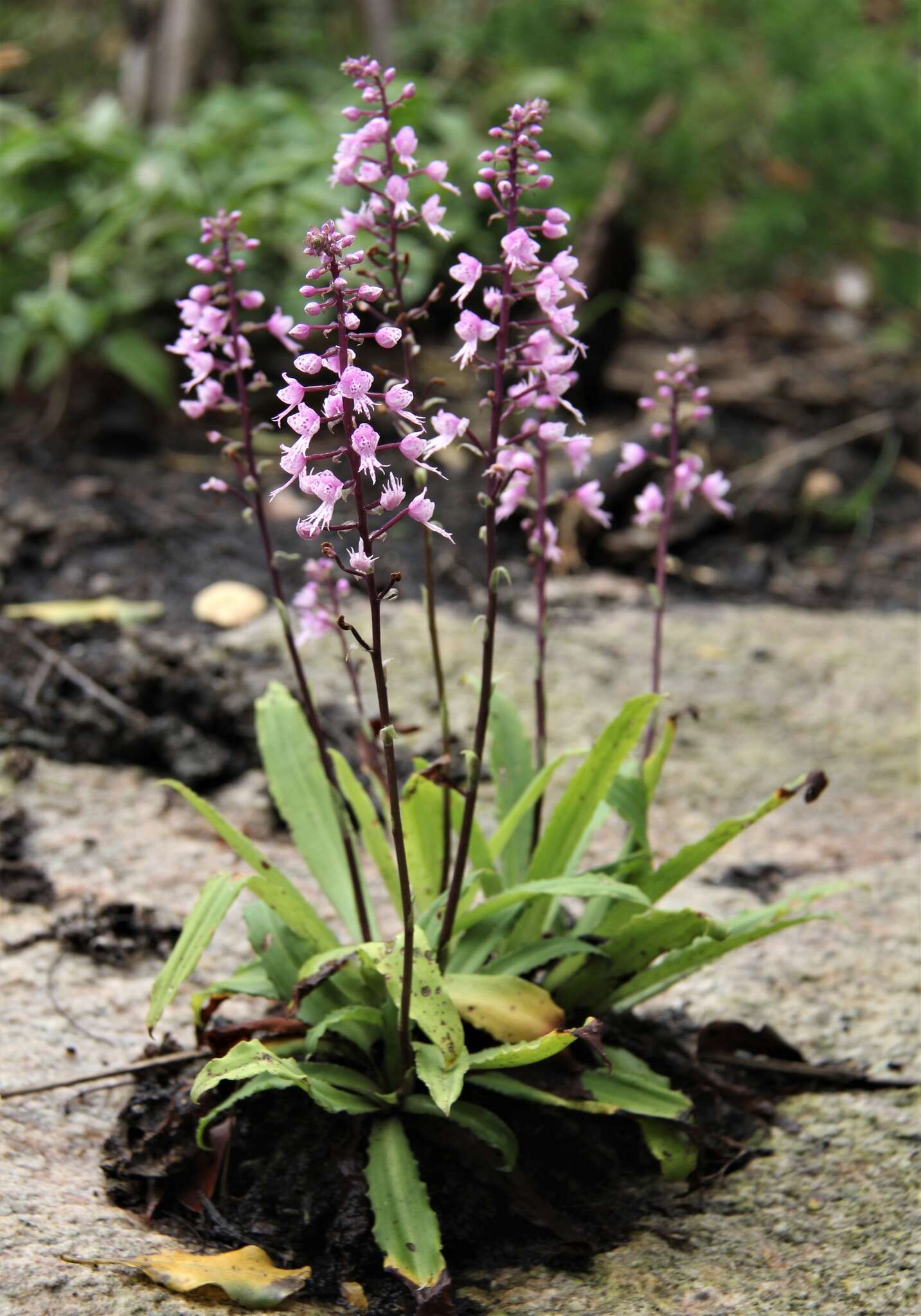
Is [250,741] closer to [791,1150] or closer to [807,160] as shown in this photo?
[791,1150]

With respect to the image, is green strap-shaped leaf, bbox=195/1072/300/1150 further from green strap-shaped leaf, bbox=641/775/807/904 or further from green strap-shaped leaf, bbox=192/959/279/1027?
green strap-shaped leaf, bbox=641/775/807/904

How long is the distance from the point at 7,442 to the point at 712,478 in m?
3.69

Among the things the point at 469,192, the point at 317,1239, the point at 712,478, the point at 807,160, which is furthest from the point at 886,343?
the point at 317,1239

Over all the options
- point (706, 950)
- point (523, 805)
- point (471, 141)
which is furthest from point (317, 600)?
point (471, 141)

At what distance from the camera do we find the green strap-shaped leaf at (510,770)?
8.63 ft

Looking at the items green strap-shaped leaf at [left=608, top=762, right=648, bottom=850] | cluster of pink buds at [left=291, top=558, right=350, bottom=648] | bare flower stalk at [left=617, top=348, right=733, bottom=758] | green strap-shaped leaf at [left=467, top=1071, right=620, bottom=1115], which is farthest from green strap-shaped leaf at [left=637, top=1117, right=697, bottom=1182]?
cluster of pink buds at [left=291, top=558, right=350, bottom=648]

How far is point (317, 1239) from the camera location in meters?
2.16

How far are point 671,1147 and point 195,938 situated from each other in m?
0.93

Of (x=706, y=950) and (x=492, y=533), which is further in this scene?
(x=706, y=950)

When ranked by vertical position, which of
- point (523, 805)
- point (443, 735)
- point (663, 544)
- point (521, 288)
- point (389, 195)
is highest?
point (389, 195)

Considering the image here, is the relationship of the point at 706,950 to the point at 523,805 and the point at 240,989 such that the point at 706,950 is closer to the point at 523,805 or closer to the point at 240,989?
the point at 523,805

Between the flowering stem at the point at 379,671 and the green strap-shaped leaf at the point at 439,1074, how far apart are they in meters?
0.06

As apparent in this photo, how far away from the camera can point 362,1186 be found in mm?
2180

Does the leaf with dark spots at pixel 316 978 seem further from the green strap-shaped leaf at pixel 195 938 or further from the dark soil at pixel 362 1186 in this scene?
the dark soil at pixel 362 1186
